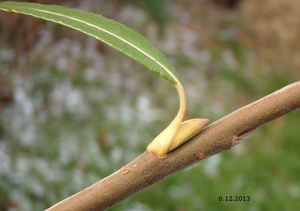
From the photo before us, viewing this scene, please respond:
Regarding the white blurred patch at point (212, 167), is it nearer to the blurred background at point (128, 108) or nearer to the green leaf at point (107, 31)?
the blurred background at point (128, 108)

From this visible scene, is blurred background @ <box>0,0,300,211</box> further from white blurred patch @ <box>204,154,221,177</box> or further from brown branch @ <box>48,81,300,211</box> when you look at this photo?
brown branch @ <box>48,81,300,211</box>

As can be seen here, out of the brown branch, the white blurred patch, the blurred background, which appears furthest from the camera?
the white blurred patch

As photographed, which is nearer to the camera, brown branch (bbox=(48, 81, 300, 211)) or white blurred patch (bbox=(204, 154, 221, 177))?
brown branch (bbox=(48, 81, 300, 211))

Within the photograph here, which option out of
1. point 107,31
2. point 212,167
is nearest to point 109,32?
point 107,31

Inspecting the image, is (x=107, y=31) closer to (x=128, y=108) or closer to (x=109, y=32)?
(x=109, y=32)

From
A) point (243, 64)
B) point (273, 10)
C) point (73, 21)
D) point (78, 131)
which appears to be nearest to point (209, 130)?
point (73, 21)

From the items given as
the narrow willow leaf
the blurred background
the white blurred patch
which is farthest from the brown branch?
the white blurred patch
